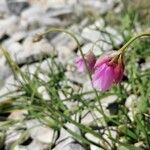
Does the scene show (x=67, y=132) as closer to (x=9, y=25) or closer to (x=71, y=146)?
(x=71, y=146)

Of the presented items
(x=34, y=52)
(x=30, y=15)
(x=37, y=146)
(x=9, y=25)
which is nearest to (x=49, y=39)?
(x=34, y=52)

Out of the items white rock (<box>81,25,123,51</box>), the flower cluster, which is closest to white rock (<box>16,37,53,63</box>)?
white rock (<box>81,25,123,51</box>)

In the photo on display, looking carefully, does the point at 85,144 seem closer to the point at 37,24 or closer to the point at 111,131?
the point at 111,131

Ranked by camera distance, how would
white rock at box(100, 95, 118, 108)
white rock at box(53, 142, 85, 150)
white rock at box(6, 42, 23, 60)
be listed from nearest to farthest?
white rock at box(53, 142, 85, 150) < white rock at box(100, 95, 118, 108) < white rock at box(6, 42, 23, 60)

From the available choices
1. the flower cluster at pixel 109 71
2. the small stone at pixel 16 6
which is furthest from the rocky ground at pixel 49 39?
the flower cluster at pixel 109 71

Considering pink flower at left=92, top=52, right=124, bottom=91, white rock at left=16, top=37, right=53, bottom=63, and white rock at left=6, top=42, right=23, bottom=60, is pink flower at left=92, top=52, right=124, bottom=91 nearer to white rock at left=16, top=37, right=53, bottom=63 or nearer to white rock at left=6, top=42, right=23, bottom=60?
white rock at left=16, top=37, right=53, bottom=63

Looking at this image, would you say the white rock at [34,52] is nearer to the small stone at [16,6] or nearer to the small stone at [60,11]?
the small stone at [60,11]

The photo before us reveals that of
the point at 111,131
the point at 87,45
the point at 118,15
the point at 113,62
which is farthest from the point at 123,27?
the point at 113,62
